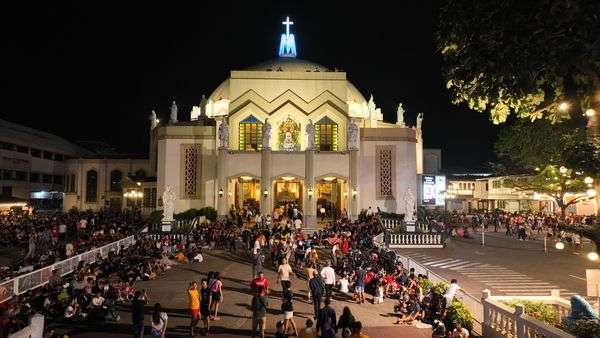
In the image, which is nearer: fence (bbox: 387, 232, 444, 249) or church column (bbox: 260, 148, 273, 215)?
fence (bbox: 387, 232, 444, 249)

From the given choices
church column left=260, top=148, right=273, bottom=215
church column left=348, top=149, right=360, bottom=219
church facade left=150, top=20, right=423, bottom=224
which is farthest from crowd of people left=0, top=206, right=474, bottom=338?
church facade left=150, top=20, right=423, bottom=224

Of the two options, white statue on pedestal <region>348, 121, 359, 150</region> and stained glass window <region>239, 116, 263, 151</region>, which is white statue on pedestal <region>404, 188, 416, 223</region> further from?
stained glass window <region>239, 116, 263, 151</region>

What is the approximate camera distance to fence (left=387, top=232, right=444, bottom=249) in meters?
26.1

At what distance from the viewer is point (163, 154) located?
118ft

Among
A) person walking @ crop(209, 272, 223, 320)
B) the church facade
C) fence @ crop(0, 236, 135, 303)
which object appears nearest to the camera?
person walking @ crop(209, 272, 223, 320)

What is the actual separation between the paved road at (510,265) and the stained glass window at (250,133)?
54.1ft

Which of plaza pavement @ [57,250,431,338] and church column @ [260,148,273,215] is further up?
church column @ [260,148,273,215]

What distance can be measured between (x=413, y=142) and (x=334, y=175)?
288 inches

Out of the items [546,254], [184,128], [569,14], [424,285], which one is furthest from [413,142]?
[569,14]

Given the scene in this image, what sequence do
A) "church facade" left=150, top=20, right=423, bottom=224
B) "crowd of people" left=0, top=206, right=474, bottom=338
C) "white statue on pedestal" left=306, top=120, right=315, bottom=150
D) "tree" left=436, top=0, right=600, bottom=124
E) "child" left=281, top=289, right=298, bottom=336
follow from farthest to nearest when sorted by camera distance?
1. "church facade" left=150, top=20, right=423, bottom=224
2. "white statue on pedestal" left=306, top=120, right=315, bottom=150
3. "child" left=281, top=289, right=298, bottom=336
4. "crowd of people" left=0, top=206, right=474, bottom=338
5. "tree" left=436, top=0, right=600, bottom=124

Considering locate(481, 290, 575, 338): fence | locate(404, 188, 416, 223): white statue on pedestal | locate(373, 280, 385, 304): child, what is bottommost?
locate(373, 280, 385, 304): child

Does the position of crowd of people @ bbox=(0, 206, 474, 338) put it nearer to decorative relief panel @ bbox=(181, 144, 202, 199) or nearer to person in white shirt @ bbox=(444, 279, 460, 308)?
person in white shirt @ bbox=(444, 279, 460, 308)

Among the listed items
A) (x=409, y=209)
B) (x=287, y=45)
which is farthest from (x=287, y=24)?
(x=409, y=209)

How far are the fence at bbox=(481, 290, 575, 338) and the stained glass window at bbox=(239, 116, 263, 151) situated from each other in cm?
2683
